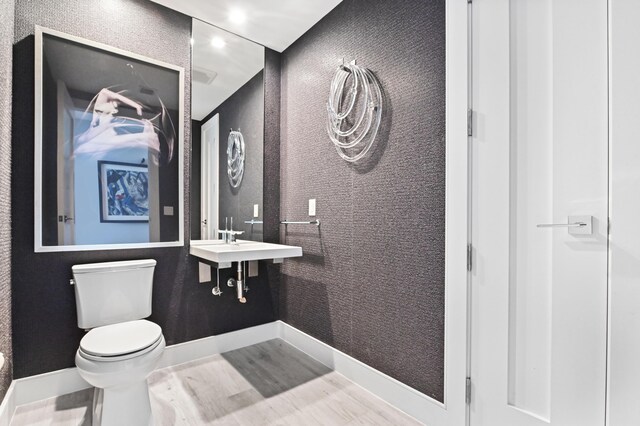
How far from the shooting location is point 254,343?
2.63m

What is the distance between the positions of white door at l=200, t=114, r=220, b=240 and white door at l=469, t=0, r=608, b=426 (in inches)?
73.3

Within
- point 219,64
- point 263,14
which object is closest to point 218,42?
point 219,64

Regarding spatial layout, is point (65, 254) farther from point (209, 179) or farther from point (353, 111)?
point (353, 111)

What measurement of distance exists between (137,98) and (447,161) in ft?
6.72

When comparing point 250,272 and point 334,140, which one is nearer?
point 334,140

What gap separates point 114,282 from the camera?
1883 millimetres

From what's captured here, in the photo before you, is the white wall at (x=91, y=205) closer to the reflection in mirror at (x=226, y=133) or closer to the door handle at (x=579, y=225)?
the reflection in mirror at (x=226, y=133)

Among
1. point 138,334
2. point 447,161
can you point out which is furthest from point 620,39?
point 138,334

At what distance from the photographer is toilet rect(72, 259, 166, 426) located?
1.43 metres

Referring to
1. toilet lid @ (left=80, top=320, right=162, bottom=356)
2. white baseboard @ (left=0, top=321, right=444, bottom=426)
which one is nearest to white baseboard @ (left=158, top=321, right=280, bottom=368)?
white baseboard @ (left=0, top=321, right=444, bottom=426)

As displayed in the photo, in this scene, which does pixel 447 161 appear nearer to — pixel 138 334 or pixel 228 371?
pixel 138 334

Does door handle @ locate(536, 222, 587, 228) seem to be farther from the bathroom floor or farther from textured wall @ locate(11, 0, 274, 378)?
textured wall @ locate(11, 0, 274, 378)

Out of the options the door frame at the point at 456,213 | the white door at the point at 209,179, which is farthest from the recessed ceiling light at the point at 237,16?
the door frame at the point at 456,213

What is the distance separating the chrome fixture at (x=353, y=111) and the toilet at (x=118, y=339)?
1.53 meters
